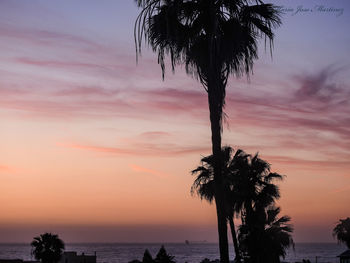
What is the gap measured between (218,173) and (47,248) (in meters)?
34.9

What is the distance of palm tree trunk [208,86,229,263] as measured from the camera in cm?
1448

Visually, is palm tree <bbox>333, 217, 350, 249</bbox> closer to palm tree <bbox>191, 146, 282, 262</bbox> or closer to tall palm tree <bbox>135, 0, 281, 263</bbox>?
palm tree <bbox>191, 146, 282, 262</bbox>

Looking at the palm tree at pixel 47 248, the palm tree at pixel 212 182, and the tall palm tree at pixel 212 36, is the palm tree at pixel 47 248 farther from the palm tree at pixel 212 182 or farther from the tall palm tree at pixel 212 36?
the tall palm tree at pixel 212 36

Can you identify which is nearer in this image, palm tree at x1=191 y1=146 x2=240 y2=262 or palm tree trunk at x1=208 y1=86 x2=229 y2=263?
palm tree trunk at x1=208 y1=86 x2=229 y2=263

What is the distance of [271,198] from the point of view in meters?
35.9

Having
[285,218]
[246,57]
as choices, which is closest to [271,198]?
[285,218]

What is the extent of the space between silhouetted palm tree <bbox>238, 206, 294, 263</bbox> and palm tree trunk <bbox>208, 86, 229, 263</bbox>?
1926cm

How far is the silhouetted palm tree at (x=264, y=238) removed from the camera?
3306 cm

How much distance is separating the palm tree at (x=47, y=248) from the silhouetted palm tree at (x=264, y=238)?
64.4 feet

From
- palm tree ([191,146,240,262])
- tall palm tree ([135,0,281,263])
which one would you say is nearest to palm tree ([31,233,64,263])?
palm tree ([191,146,240,262])

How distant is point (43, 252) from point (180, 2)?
3553 cm

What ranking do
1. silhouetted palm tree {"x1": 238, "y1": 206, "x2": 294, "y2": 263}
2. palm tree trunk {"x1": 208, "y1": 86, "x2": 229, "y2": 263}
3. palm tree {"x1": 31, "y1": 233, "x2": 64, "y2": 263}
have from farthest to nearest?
1. palm tree {"x1": 31, "y1": 233, "x2": 64, "y2": 263}
2. silhouetted palm tree {"x1": 238, "y1": 206, "x2": 294, "y2": 263}
3. palm tree trunk {"x1": 208, "y1": 86, "x2": 229, "y2": 263}

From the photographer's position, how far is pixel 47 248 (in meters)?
45.9

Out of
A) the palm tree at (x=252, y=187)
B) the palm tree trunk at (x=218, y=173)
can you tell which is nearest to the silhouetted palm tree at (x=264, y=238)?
the palm tree at (x=252, y=187)
